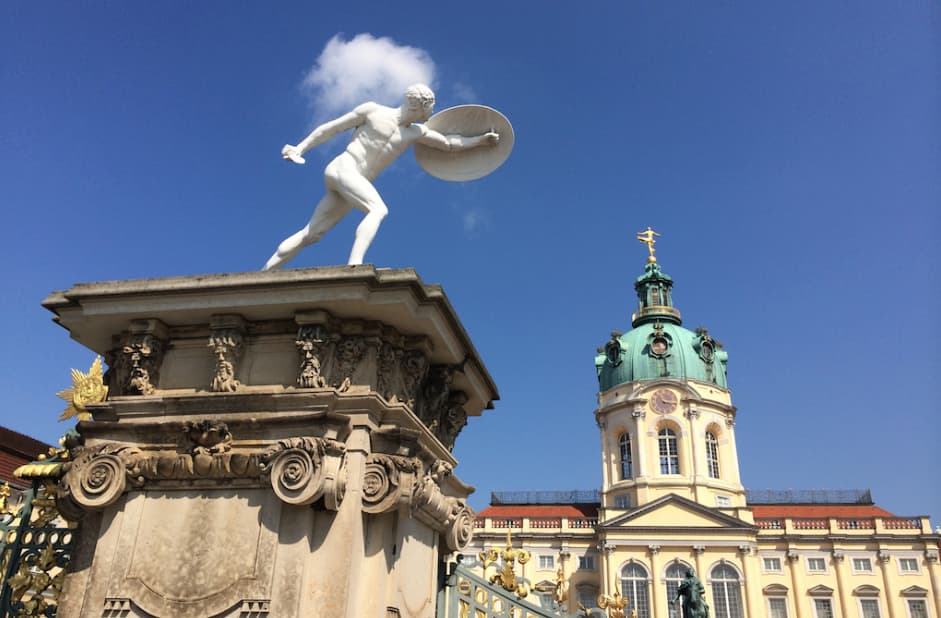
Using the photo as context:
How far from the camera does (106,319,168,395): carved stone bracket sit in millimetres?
5250

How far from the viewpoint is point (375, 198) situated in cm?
583

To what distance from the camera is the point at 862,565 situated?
49.3m

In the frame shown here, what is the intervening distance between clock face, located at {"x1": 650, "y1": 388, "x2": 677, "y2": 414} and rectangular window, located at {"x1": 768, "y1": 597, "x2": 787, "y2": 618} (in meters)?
13.7

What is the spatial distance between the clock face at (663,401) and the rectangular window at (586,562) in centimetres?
1122

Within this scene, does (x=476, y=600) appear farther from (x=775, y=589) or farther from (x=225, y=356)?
(x=775, y=589)

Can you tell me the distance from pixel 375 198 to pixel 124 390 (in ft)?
7.50

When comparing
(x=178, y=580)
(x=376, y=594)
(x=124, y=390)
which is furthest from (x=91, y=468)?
(x=376, y=594)

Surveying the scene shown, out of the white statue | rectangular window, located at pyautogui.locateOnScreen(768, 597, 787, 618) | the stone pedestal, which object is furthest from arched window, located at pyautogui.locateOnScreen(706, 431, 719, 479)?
the stone pedestal

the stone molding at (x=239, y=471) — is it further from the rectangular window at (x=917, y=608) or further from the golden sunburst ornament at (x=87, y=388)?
the rectangular window at (x=917, y=608)

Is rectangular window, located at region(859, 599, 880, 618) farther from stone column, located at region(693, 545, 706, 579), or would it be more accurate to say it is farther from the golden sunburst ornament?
the golden sunburst ornament

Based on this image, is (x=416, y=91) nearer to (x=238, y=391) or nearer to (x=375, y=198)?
(x=375, y=198)

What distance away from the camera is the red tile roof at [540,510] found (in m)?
56.8

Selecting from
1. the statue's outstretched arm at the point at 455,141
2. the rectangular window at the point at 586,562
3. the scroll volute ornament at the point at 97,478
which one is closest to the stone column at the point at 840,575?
the rectangular window at the point at 586,562

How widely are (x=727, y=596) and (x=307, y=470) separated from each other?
4932 centimetres
